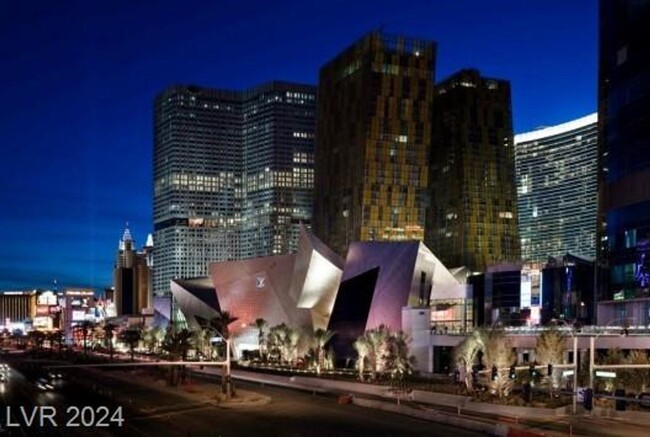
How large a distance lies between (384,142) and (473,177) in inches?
1090

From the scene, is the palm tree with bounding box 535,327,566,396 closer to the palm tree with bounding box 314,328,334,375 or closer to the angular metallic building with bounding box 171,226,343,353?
the palm tree with bounding box 314,328,334,375

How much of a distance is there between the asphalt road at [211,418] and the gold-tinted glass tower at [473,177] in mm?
113514

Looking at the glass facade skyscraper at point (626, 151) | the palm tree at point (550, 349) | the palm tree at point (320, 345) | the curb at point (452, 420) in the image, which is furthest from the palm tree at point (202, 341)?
the palm tree at point (550, 349)

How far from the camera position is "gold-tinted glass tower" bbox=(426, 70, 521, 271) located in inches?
7210

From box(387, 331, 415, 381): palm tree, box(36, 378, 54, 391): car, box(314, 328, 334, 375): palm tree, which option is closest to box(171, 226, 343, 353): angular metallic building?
box(314, 328, 334, 375): palm tree

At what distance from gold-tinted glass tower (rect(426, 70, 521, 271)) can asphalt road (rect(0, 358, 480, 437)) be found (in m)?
114

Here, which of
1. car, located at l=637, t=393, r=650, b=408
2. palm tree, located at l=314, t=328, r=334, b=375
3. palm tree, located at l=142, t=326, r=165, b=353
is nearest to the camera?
car, located at l=637, t=393, r=650, b=408

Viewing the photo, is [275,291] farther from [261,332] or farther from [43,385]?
[43,385]

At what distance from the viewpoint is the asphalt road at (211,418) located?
48.0m

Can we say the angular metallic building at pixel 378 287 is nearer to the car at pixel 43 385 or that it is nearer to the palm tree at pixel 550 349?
the car at pixel 43 385


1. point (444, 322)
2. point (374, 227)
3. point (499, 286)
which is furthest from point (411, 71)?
point (444, 322)

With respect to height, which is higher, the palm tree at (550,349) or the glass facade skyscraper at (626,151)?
the glass facade skyscraper at (626,151)

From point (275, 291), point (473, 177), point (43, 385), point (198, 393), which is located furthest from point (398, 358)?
point (473, 177)

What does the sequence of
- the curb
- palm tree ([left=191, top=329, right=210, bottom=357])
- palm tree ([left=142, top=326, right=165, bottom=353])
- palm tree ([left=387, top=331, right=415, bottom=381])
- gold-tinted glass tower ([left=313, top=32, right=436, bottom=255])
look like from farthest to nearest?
1. gold-tinted glass tower ([left=313, top=32, right=436, bottom=255])
2. palm tree ([left=142, top=326, right=165, bottom=353])
3. palm tree ([left=191, top=329, right=210, bottom=357])
4. palm tree ([left=387, top=331, right=415, bottom=381])
5. the curb
